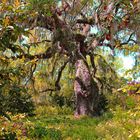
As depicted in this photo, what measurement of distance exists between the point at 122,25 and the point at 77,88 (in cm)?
442

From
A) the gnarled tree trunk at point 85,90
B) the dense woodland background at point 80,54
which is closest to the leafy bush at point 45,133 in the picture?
the dense woodland background at point 80,54

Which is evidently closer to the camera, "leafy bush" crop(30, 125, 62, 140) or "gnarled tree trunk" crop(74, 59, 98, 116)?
"leafy bush" crop(30, 125, 62, 140)

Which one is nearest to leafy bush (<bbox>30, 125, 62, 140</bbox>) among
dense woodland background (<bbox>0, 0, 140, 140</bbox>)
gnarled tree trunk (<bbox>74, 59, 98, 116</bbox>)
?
dense woodland background (<bbox>0, 0, 140, 140</bbox>)

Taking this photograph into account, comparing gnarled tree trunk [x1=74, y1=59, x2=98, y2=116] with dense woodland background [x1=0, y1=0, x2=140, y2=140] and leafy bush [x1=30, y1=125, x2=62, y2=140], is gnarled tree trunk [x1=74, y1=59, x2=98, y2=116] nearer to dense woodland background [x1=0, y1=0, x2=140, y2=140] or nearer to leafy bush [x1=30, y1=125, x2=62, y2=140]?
dense woodland background [x1=0, y1=0, x2=140, y2=140]

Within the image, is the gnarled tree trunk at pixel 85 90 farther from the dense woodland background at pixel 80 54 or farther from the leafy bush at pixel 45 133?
the leafy bush at pixel 45 133

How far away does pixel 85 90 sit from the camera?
19.4m

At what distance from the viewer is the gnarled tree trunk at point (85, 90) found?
1933 centimetres

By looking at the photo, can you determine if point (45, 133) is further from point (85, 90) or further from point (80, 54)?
point (85, 90)

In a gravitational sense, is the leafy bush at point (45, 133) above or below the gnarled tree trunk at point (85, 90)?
below

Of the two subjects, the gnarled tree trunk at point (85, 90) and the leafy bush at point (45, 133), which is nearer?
the leafy bush at point (45, 133)

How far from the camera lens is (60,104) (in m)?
28.9

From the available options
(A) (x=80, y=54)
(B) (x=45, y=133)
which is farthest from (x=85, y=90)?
(B) (x=45, y=133)

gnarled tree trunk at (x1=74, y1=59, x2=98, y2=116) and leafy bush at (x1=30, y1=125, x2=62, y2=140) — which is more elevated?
gnarled tree trunk at (x1=74, y1=59, x2=98, y2=116)

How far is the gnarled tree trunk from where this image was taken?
63.4 feet
